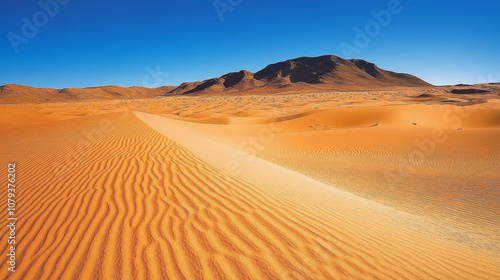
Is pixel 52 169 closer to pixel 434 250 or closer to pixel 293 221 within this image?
pixel 293 221

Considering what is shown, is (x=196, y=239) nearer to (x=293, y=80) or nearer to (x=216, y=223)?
(x=216, y=223)

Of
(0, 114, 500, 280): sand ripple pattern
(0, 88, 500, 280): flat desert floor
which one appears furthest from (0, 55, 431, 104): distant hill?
(0, 114, 500, 280): sand ripple pattern

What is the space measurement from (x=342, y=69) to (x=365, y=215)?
133 metres

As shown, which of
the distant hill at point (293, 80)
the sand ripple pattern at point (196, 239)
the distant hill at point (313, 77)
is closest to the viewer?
the sand ripple pattern at point (196, 239)

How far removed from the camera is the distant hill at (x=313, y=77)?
111625 mm

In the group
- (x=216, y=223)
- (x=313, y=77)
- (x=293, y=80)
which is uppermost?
(x=313, y=77)

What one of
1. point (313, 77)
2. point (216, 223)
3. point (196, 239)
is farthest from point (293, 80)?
point (196, 239)

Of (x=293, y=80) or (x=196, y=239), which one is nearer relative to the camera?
(x=196, y=239)

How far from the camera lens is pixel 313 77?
11956 cm

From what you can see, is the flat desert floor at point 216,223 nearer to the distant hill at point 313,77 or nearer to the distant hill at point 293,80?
the distant hill at point 293,80

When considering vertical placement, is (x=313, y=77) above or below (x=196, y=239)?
above

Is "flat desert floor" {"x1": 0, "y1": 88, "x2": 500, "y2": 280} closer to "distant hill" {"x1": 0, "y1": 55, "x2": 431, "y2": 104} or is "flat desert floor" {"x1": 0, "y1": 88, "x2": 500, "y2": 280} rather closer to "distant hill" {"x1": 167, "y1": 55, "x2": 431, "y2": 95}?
"distant hill" {"x1": 0, "y1": 55, "x2": 431, "y2": 104}

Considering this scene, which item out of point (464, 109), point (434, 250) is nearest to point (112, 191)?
point (434, 250)

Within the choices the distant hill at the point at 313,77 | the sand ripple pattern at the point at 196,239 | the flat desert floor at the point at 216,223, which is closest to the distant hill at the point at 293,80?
the distant hill at the point at 313,77
